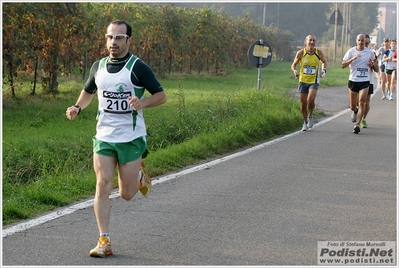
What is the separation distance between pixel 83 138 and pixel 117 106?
23.1 feet

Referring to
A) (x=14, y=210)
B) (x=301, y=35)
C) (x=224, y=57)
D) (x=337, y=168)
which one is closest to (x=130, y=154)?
(x=14, y=210)

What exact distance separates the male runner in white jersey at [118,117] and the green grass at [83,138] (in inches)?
55.1

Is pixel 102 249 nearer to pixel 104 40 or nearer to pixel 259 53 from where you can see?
pixel 259 53

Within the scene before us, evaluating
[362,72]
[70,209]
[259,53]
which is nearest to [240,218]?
[70,209]

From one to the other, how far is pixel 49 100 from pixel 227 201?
13.2m

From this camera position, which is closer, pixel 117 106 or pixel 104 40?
pixel 117 106

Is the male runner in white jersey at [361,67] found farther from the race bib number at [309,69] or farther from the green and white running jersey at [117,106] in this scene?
the green and white running jersey at [117,106]

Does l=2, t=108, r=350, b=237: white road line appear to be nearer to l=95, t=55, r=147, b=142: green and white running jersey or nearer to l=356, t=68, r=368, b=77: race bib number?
l=95, t=55, r=147, b=142: green and white running jersey

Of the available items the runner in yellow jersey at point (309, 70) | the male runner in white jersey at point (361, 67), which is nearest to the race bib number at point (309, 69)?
the runner in yellow jersey at point (309, 70)

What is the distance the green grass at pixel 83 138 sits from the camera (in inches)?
354

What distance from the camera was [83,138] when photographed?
1344cm

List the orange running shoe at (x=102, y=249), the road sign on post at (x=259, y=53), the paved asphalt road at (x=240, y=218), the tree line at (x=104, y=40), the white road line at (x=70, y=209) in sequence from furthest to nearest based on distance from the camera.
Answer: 1. the road sign on post at (x=259, y=53)
2. the tree line at (x=104, y=40)
3. the white road line at (x=70, y=209)
4. the paved asphalt road at (x=240, y=218)
5. the orange running shoe at (x=102, y=249)

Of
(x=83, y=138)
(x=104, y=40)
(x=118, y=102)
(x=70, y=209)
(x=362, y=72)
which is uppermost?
(x=118, y=102)

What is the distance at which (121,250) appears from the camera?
6500 mm
